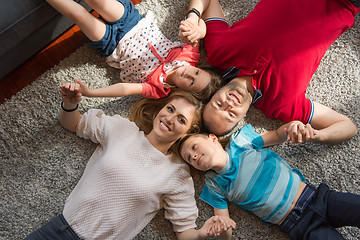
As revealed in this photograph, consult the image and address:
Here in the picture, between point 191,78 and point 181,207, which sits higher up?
point 191,78

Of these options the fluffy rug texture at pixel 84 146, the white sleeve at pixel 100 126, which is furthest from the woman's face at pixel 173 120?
the fluffy rug texture at pixel 84 146

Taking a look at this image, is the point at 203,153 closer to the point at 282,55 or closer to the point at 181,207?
the point at 181,207

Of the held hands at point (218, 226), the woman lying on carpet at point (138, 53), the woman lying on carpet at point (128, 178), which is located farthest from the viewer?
the woman lying on carpet at point (138, 53)

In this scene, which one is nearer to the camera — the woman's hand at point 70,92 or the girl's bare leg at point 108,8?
the woman's hand at point 70,92

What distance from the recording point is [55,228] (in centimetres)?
103

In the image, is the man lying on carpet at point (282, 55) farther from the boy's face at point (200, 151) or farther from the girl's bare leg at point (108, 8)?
the girl's bare leg at point (108, 8)

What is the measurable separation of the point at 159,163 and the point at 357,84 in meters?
0.98

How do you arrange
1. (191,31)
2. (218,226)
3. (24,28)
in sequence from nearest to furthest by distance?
1. (218,226)
2. (24,28)
3. (191,31)

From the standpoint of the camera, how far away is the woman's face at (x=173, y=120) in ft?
3.53

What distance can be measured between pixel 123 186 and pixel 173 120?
1.00 ft

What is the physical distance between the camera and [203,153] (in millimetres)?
1072

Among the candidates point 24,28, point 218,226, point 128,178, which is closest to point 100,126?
point 128,178

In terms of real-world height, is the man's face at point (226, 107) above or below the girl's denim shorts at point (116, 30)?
below

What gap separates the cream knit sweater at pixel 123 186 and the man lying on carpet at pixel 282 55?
0.26 metres
